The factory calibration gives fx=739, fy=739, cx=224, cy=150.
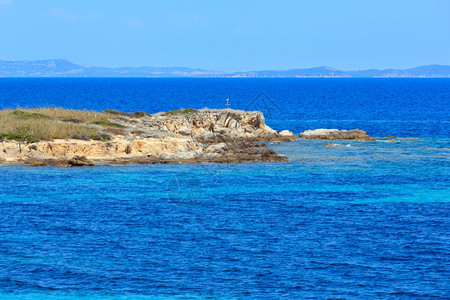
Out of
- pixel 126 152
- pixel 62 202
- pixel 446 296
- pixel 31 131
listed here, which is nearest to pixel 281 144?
pixel 126 152

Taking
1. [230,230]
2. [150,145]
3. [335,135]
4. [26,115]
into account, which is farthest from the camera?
[335,135]

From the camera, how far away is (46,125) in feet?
200

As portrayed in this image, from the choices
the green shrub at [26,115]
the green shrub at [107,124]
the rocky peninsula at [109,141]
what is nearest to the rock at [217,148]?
the rocky peninsula at [109,141]

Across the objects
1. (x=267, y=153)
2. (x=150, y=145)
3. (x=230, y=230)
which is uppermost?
(x=150, y=145)

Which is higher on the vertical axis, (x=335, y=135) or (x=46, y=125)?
(x=46, y=125)

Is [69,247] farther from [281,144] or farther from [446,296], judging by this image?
[281,144]

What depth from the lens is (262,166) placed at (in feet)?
184

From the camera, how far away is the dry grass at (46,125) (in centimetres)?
5778

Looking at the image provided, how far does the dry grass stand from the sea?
5.41 meters

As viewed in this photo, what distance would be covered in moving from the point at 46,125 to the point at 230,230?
2982cm

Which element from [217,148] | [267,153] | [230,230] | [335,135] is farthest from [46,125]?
[335,135]

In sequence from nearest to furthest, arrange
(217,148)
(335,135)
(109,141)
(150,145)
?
(109,141)
(150,145)
(217,148)
(335,135)

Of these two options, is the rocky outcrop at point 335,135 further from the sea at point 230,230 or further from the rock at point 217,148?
the rock at point 217,148

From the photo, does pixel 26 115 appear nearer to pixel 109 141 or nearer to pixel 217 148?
pixel 109 141
